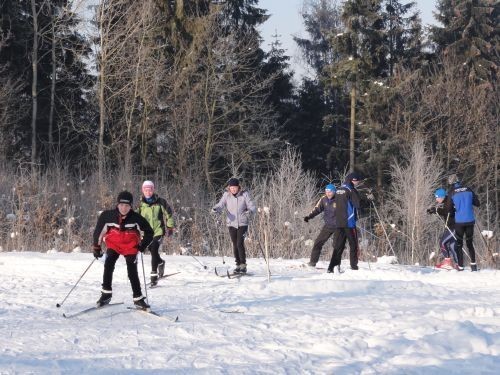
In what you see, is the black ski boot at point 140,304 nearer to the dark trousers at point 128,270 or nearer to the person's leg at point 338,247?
the dark trousers at point 128,270

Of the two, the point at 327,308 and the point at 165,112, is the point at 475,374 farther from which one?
the point at 165,112

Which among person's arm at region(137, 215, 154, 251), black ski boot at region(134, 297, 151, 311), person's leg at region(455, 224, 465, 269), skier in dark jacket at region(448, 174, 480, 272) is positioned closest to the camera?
black ski boot at region(134, 297, 151, 311)

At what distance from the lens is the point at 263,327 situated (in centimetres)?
788

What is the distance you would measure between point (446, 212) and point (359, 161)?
1928 centimetres

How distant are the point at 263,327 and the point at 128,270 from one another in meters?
2.01

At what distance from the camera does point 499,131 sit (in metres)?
33.3

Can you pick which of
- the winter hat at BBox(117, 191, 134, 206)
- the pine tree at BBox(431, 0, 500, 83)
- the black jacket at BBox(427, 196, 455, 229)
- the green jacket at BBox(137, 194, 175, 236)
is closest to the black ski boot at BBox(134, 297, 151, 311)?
the winter hat at BBox(117, 191, 134, 206)

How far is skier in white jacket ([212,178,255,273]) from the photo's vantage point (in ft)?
40.9

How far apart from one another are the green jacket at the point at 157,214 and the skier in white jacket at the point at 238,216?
132 cm

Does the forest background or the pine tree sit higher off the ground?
the pine tree

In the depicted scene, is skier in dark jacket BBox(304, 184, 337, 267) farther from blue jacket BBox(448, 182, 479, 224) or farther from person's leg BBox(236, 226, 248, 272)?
blue jacket BBox(448, 182, 479, 224)

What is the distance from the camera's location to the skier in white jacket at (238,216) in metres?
12.5

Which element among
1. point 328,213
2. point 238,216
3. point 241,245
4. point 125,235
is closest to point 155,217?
point 238,216

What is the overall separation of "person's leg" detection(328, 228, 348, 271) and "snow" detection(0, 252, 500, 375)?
531 mm
